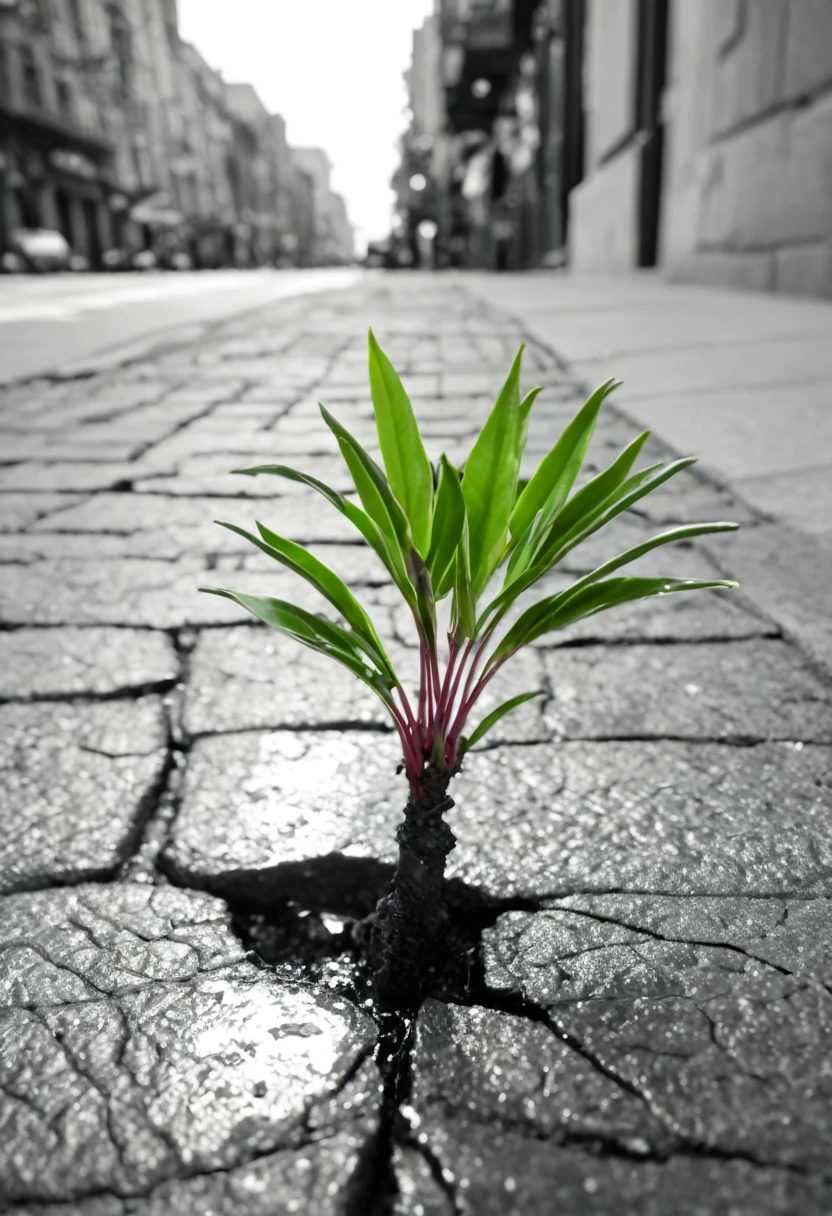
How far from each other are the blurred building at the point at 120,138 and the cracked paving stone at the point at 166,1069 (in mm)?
32413

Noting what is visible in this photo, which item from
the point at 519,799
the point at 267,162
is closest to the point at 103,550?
the point at 519,799

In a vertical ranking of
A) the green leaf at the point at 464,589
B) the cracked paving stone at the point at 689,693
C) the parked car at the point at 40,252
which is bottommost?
the cracked paving stone at the point at 689,693

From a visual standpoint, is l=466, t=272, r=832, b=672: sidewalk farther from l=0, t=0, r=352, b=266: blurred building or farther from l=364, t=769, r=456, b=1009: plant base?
l=0, t=0, r=352, b=266: blurred building

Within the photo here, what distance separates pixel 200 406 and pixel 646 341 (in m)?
2.32

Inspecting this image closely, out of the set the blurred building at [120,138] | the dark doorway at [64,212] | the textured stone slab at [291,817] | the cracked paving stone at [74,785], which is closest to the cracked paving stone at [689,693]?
the textured stone slab at [291,817]

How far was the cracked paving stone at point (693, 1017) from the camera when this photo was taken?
0.69 metres

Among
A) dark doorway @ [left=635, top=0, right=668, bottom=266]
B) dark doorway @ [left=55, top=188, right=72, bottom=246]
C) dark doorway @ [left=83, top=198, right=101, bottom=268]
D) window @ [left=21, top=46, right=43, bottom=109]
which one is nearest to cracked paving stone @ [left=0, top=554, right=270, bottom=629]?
dark doorway @ [left=635, top=0, right=668, bottom=266]

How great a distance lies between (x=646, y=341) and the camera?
15.0 feet

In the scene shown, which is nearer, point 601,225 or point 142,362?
point 142,362

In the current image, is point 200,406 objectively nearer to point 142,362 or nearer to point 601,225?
point 142,362

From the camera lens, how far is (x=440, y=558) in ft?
2.73

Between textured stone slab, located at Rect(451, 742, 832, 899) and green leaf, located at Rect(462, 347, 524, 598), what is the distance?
0.37 meters

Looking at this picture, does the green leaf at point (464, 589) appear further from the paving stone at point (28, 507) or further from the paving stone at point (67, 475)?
the paving stone at point (67, 475)

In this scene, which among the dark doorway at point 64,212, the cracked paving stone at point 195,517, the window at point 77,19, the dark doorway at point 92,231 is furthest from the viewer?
the window at point 77,19
